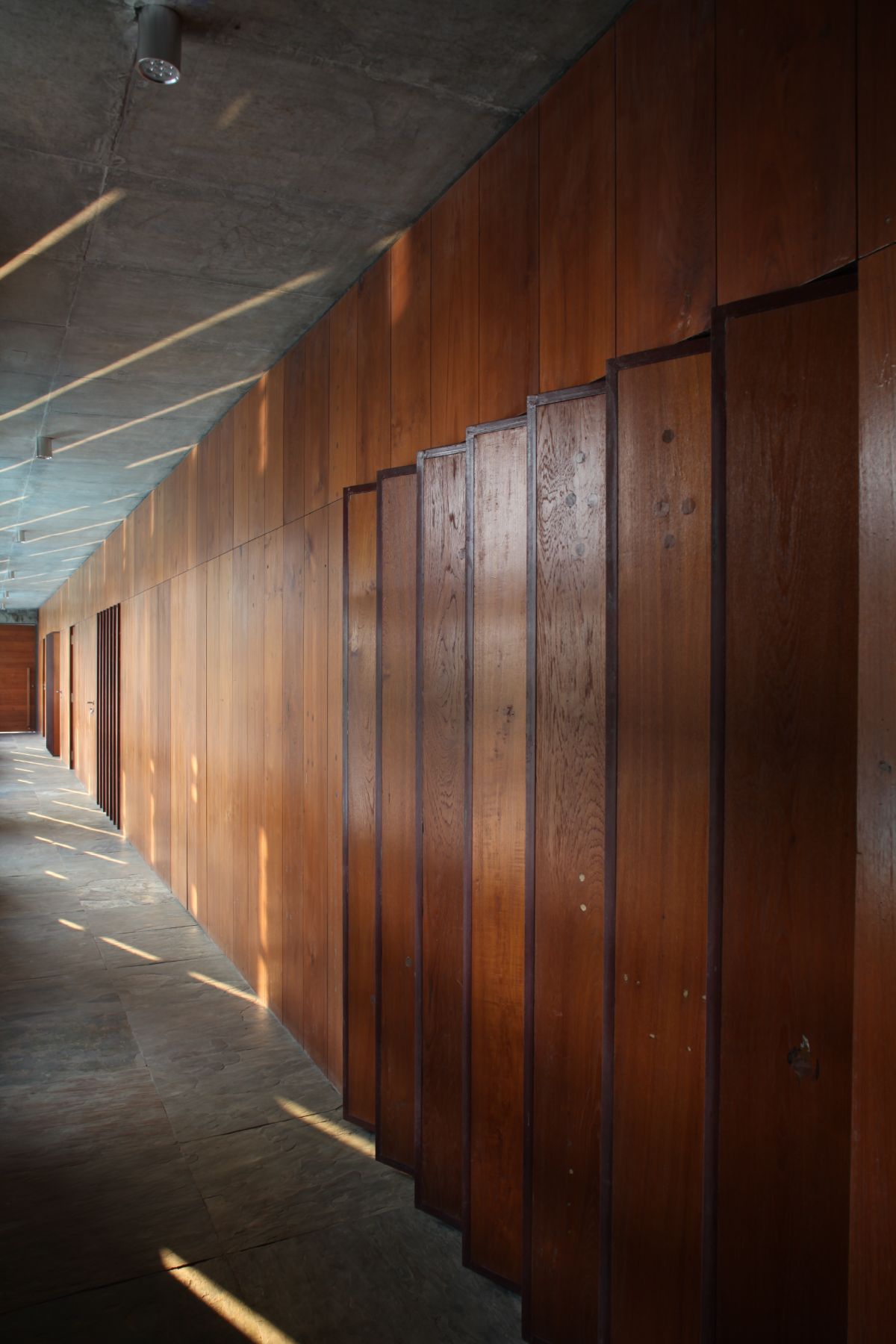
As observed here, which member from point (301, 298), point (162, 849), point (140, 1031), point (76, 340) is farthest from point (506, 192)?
point (162, 849)

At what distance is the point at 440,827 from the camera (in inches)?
111

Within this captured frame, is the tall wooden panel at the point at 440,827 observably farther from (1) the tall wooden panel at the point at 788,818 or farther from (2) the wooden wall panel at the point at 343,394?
(1) the tall wooden panel at the point at 788,818

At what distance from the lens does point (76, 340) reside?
166 inches

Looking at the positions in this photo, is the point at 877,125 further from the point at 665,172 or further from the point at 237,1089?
the point at 237,1089

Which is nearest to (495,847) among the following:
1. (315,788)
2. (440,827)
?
(440,827)

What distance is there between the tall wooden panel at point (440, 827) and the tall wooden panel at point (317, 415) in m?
1.15

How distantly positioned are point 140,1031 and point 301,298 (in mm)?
3436

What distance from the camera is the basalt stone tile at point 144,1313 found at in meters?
2.31

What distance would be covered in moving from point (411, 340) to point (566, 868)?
1933mm

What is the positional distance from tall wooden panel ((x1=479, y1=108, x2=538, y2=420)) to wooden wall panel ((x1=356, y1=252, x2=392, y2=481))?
70 cm

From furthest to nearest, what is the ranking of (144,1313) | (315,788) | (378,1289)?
(315,788) → (378,1289) → (144,1313)

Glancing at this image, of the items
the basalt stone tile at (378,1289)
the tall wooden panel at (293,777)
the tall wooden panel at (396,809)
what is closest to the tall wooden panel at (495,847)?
the basalt stone tile at (378,1289)

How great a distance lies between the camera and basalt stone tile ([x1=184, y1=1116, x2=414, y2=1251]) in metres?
2.81

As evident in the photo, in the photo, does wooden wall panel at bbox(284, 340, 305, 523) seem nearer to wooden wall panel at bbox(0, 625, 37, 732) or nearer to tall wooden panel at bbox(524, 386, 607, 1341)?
tall wooden panel at bbox(524, 386, 607, 1341)
